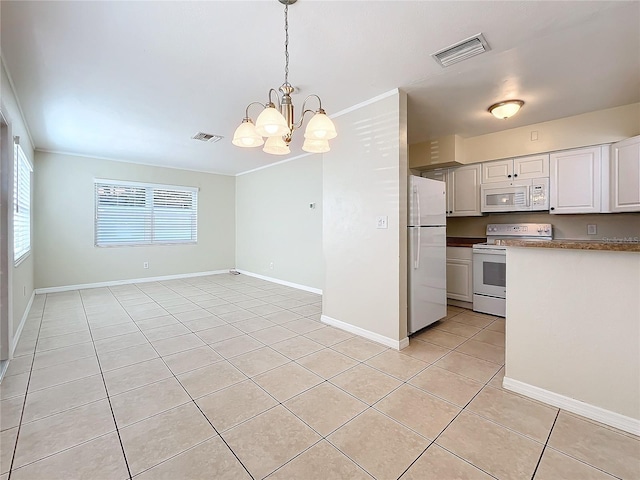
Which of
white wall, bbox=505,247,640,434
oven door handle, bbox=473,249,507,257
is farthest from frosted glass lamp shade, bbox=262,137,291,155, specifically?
oven door handle, bbox=473,249,507,257

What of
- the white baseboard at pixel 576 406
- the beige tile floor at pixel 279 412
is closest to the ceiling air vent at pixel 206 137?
the beige tile floor at pixel 279 412

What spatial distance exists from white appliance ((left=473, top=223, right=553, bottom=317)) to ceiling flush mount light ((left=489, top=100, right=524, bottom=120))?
4.94 feet

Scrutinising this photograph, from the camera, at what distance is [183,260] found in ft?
21.5

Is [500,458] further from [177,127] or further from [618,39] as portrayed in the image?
[177,127]

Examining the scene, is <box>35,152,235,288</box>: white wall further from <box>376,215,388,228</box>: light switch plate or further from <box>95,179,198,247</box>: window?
<box>376,215,388,228</box>: light switch plate

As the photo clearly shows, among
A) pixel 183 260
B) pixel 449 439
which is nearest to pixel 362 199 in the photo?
pixel 449 439

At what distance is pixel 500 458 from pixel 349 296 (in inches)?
75.5

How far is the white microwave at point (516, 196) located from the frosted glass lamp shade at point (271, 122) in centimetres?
358

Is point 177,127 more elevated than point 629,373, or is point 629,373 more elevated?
point 177,127

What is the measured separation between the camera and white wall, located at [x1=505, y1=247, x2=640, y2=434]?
1.68m

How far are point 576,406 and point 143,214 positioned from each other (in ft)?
22.8

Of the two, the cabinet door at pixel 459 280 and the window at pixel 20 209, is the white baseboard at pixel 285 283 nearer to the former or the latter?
the cabinet door at pixel 459 280

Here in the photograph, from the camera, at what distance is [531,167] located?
3768mm

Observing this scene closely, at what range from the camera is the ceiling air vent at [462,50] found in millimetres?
2031
